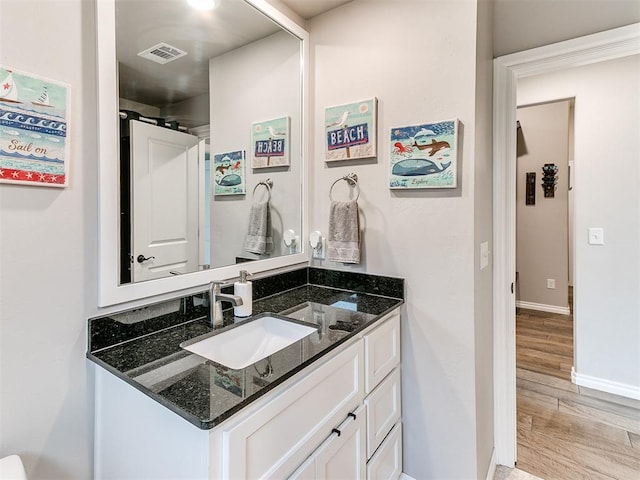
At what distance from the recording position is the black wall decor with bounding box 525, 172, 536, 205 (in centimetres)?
418

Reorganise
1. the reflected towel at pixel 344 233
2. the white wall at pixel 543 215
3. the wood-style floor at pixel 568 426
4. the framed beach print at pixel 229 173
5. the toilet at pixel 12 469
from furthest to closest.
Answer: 1. the white wall at pixel 543 215
2. the wood-style floor at pixel 568 426
3. the reflected towel at pixel 344 233
4. the framed beach print at pixel 229 173
5. the toilet at pixel 12 469


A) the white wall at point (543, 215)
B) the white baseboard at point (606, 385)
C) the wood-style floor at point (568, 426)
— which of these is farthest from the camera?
the white wall at point (543, 215)

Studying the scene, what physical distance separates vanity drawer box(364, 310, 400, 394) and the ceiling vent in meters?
1.31

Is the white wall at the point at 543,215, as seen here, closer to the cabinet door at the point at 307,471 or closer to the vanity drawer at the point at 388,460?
the vanity drawer at the point at 388,460

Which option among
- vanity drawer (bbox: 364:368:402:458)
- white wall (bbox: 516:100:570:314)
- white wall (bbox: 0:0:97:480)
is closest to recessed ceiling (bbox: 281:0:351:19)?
white wall (bbox: 0:0:97:480)

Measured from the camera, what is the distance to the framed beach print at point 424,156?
144cm

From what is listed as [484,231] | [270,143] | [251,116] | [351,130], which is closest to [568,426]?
[484,231]

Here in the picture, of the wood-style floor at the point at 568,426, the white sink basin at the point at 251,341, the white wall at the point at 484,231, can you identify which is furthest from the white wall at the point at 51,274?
the wood-style floor at the point at 568,426

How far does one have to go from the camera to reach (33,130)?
901 millimetres

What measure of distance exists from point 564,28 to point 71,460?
257 centimetres

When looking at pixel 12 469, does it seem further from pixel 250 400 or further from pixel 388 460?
pixel 388 460

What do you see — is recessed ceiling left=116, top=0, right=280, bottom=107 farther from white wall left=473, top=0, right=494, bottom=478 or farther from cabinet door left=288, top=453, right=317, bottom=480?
cabinet door left=288, top=453, right=317, bottom=480

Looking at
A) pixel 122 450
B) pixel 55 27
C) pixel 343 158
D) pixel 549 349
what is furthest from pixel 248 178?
pixel 549 349

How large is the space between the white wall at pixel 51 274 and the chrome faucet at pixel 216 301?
1.24ft
